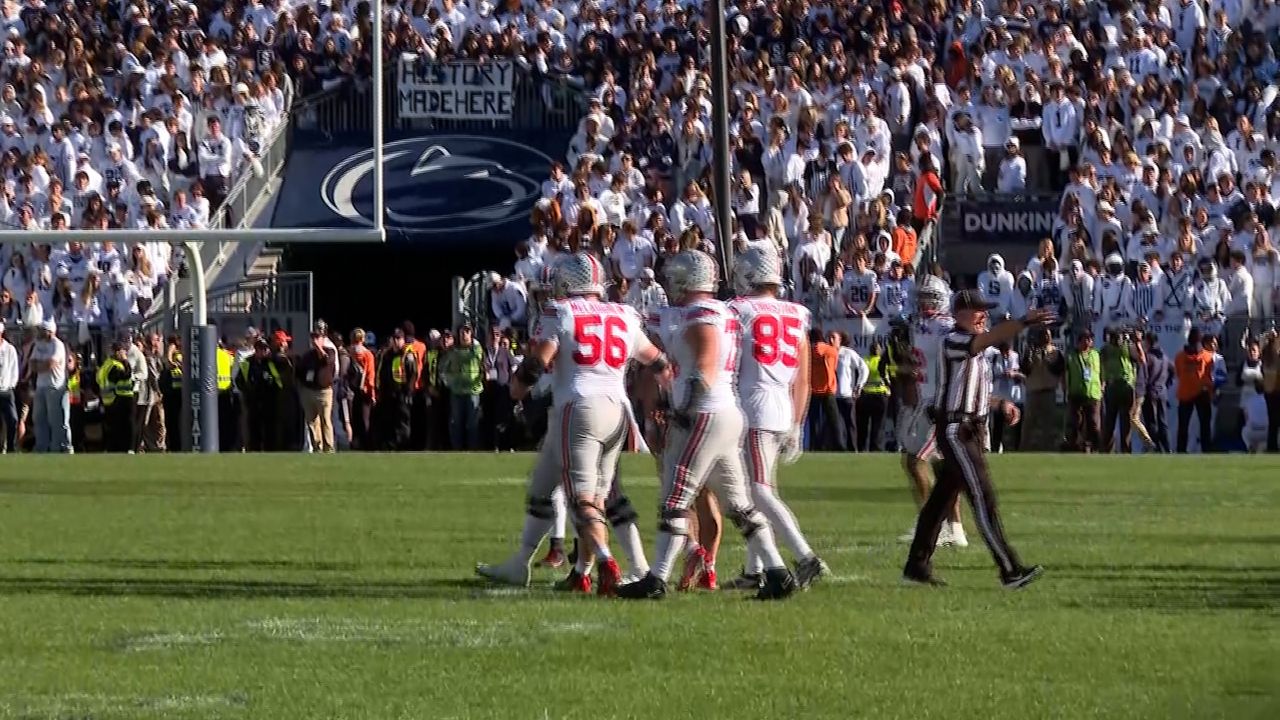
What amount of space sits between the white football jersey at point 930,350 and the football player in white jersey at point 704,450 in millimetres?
1326

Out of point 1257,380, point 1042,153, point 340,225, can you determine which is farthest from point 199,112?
point 1257,380

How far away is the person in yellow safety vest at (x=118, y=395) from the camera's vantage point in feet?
87.5

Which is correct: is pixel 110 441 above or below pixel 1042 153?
below

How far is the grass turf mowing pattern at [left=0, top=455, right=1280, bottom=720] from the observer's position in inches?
282

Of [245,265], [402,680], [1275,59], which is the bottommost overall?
[402,680]

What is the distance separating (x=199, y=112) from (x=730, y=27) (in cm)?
783

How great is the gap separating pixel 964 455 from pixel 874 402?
15.4 m

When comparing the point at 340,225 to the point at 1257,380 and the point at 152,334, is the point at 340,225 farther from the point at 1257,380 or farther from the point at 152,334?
the point at 1257,380

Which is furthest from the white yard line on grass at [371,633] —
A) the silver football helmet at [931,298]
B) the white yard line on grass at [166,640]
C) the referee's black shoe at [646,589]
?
the silver football helmet at [931,298]

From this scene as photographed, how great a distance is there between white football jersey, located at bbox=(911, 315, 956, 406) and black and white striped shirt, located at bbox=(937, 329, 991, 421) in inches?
2.1

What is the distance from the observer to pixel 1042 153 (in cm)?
2914

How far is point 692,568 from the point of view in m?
10.7

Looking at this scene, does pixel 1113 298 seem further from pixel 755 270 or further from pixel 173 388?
pixel 755 270

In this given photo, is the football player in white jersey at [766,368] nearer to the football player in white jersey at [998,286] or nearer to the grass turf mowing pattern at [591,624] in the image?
the grass turf mowing pattern at [591,624]
